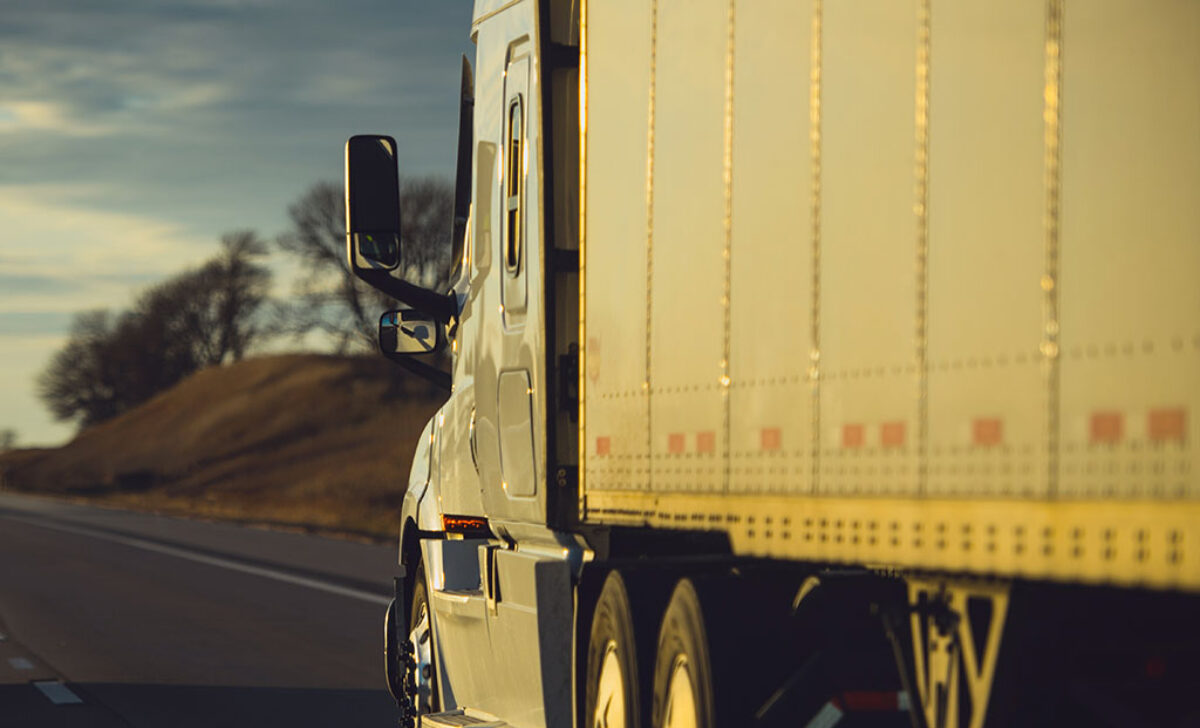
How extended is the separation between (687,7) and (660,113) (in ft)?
1.20

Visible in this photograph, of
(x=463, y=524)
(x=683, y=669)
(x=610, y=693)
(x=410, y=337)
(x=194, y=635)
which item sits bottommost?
(x=194, y=635)

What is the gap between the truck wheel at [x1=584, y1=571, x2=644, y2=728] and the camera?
6387mm

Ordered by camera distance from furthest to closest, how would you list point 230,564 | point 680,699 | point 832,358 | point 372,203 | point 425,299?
point 230,564, point 425,299, point 372,203, point 680,699, point 832,358

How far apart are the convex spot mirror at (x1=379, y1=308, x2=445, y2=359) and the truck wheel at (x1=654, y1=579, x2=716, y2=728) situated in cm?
313

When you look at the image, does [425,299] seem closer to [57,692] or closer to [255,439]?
[57,692]

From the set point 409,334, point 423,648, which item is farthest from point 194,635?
point 409,334

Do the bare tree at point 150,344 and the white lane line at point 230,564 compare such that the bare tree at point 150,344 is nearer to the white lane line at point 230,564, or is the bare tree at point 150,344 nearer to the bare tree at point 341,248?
the bare tree at point 341,248

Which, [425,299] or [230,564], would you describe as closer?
[425,299]

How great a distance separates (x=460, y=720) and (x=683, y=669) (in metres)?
2.55

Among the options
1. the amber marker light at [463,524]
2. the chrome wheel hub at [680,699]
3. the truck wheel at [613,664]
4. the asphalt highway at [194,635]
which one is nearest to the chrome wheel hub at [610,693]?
the truck wheel at [613,664]

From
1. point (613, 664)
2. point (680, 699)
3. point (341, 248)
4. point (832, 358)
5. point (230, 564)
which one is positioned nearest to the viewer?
point (832, 358)

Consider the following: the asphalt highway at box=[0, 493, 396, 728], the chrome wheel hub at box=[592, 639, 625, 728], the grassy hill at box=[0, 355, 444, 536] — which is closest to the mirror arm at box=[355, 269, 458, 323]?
the chrome wheel hub at box=[592, 639, 625, 728]

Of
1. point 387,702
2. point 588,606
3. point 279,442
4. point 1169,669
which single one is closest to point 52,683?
point 387,702

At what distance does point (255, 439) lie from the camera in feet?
300
